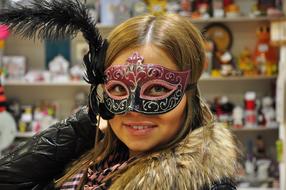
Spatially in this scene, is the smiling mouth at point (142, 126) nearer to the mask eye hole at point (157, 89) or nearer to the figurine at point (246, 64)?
the mask eye hole at point (157, 89)

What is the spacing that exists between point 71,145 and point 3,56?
9.74ft

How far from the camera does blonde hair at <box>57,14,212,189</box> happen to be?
1.09 meters

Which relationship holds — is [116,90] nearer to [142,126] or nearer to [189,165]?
[142,126]

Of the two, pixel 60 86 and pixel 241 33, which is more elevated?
pixel 241 33

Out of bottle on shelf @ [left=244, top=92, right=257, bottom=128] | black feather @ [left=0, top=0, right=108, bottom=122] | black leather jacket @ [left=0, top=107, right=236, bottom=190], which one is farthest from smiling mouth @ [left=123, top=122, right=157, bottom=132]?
bottle on shelf @ [left=244, top=92, right=257, bottom=128]


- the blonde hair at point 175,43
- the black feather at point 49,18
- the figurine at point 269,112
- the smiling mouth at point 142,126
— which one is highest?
the black feather at point 49,18

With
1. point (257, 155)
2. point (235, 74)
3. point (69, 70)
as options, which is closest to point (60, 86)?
point (69, 70)

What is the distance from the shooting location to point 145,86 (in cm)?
111

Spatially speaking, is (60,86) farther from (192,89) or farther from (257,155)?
(192,89)

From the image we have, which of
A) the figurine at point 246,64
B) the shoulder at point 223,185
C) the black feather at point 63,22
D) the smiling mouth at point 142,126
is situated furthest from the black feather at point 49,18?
the figurine at point 246,64

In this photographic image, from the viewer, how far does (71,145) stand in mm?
1356

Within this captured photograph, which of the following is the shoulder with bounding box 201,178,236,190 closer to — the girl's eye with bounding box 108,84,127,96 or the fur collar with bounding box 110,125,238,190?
the fur collar with bounding box 110,125,238,190

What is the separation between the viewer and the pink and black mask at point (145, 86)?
3.59 ft

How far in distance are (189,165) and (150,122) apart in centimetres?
15
